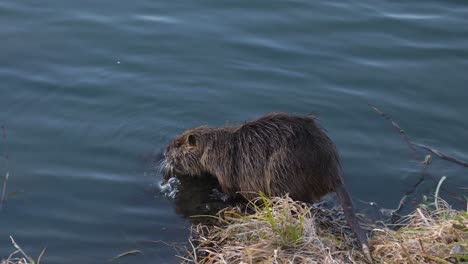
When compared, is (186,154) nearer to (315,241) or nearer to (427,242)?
(315,241)

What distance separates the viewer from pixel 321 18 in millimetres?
7590

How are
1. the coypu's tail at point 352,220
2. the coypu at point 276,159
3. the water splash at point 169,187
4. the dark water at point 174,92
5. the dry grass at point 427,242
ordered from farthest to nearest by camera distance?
1. the water splash at point 169,187
2. the dark water at point 174,92
3. the coypu at point 276,159
4. the coypu's tail at point 352,220
5. the dry grass at point 427,242

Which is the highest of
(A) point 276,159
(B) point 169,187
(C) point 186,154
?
(A) point 276,159

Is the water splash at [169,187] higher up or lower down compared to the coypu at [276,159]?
lower down

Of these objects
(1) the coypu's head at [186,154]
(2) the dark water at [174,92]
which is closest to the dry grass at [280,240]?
(2) the dark water at [174,92]

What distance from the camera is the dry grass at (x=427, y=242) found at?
3941 mm

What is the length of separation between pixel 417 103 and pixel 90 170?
2.58m

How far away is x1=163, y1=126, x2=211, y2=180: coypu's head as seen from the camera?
18.2 ft

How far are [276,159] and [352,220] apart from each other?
732 millimetres

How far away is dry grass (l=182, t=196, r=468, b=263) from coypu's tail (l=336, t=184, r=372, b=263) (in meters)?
0.06

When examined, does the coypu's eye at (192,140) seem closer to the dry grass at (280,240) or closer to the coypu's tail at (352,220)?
the dry grass at (280,240)

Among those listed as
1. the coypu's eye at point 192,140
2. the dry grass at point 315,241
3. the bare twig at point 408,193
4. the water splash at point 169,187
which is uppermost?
the coypu's eye at point 192,140

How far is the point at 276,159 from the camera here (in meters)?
4.98

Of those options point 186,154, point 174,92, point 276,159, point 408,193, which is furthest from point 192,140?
point 408,193
